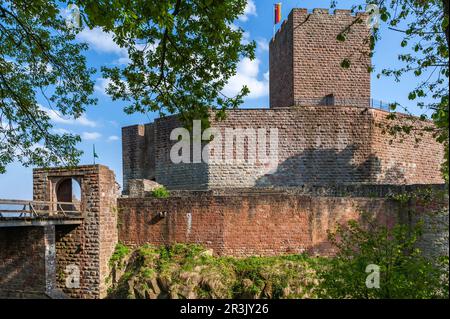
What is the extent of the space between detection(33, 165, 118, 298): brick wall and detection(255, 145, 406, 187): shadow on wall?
804 centimetres

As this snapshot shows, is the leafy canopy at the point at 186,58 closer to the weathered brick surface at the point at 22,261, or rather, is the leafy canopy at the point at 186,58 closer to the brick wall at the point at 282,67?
the weathered brick surface at the point at 22,261

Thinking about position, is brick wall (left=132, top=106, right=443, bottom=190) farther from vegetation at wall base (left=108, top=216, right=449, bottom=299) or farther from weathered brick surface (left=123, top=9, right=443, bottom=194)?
vegetation at wall base (left=108, top=216, right=449, bottom=299)

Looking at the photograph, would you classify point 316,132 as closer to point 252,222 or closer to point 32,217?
point 252,222

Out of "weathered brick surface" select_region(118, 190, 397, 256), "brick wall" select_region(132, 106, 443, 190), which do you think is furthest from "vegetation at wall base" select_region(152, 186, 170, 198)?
"brick wall" select_region(132, 106, 443, 190)

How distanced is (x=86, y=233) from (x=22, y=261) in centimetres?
233

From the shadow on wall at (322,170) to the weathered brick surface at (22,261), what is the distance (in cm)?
1012

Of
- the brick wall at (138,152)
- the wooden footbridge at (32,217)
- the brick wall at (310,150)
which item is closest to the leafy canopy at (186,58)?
the wooden footbridge at (32,217)

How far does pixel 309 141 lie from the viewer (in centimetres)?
1786

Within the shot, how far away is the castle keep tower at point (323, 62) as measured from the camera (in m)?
19.7

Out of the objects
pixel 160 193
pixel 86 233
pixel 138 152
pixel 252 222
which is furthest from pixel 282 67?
pixel 86 233

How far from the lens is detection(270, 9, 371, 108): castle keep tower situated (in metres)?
19.7

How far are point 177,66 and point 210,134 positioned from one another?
10.2m

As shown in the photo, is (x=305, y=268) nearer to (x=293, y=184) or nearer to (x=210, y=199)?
(x=210, y=199)
